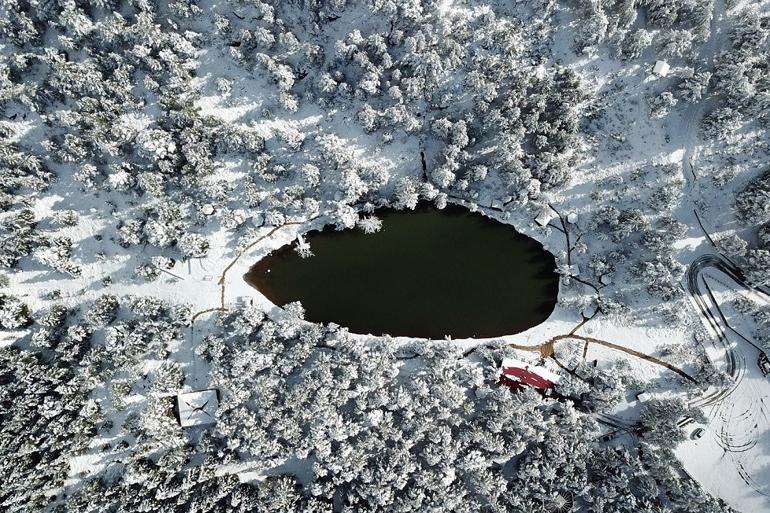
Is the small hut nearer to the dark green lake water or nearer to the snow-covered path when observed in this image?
the dark green lake water

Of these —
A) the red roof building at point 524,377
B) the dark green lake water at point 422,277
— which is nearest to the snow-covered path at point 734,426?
the red roof building at point 524,377

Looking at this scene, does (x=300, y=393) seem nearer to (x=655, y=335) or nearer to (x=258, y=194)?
(x=258, y=194)

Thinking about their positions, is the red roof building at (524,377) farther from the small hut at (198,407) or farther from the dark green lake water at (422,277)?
the small hut at (198,407)

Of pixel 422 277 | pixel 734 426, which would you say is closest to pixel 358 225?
pixel 422 277

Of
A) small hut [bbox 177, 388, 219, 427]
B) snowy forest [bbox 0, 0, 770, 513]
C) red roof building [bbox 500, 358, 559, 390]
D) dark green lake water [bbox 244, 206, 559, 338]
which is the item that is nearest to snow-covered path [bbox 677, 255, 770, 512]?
snowy forest [bbox 0, 0, 770, 513]

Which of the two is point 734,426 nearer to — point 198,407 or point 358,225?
point 358,225

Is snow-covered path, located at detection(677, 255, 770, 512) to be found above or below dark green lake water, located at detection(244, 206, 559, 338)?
below
